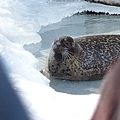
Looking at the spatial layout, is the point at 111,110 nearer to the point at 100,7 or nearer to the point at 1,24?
the point at 1,24

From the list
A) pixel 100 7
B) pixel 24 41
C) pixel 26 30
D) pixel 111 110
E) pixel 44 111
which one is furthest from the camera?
pixel 100 7

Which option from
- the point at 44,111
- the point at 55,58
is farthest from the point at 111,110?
the point at 55,58

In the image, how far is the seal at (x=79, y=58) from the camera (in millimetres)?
5188

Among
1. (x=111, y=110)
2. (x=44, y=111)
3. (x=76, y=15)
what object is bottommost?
(x=76, y=15)

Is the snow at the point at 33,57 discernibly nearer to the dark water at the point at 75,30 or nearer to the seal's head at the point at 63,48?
the dark water at the point at 75,30

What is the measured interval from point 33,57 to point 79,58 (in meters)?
0.58

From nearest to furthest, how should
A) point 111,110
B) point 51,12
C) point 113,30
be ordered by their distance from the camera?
point 111,110, point 113,30, point 51,12

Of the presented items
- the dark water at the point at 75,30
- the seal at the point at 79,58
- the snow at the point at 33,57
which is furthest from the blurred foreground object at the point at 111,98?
Answer: the seal at the point at 79,58

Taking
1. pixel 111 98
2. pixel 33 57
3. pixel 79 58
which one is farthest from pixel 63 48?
pixel 111 98

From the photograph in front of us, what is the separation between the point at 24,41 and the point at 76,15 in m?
2.57

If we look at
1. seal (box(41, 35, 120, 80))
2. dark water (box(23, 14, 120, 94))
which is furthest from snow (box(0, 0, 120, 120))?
seal (box(41, 35, 120, 80))

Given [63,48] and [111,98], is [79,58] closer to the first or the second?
[63,48]

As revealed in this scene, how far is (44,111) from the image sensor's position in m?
3.18

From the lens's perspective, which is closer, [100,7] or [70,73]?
[70,73]
